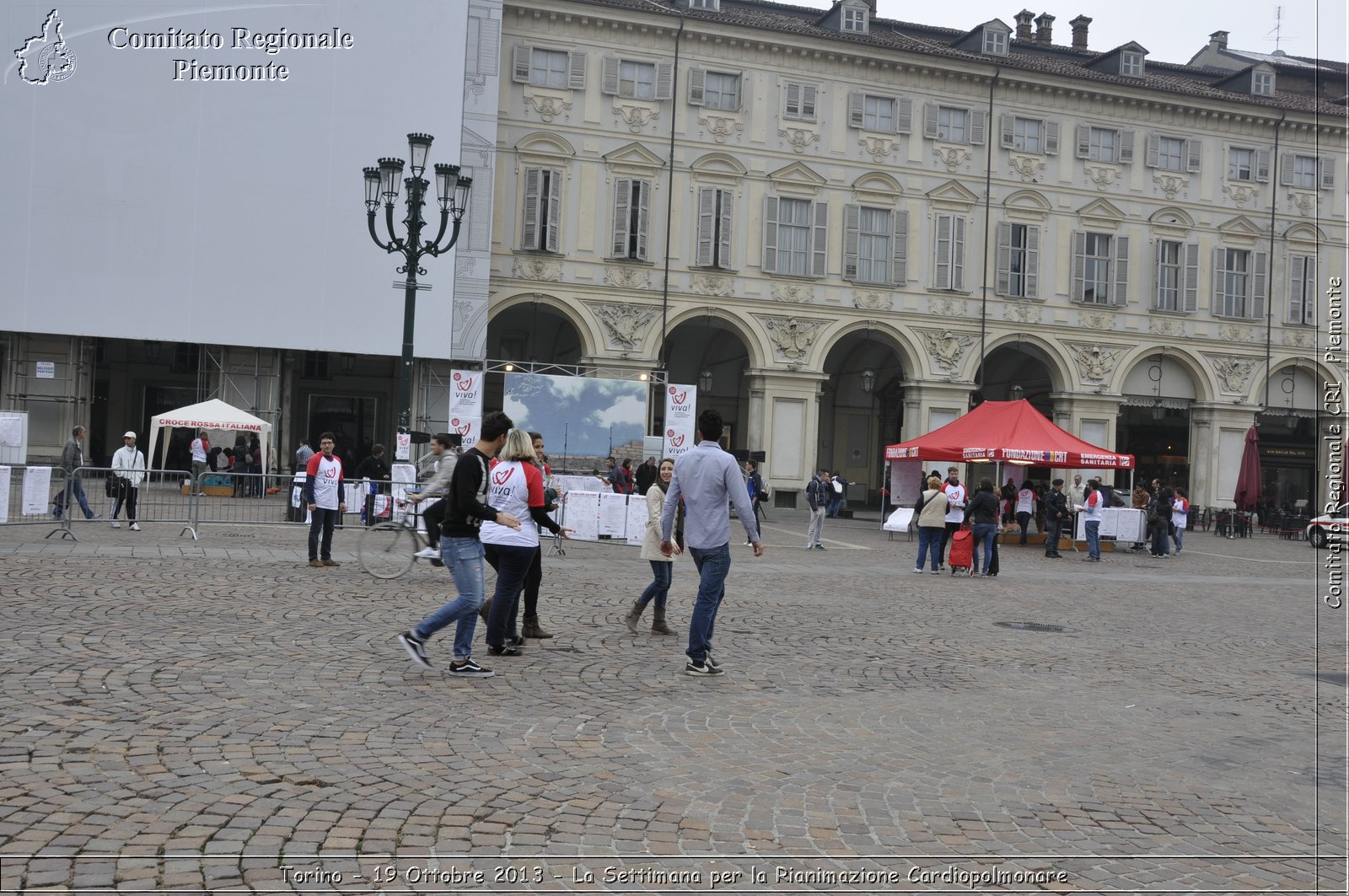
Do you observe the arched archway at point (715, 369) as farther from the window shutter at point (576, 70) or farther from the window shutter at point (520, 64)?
the window shutter at point (520, 64)

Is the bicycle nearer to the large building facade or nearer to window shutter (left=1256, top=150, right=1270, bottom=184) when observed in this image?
the large building facade

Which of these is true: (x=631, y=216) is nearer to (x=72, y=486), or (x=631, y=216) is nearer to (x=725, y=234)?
(x=725, y=234)

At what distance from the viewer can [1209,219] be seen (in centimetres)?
3934

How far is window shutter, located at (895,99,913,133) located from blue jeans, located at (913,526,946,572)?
2204 cm

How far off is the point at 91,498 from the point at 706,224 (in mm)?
21084

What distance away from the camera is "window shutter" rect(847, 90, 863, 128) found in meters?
36.4

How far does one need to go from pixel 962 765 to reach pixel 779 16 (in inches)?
1462

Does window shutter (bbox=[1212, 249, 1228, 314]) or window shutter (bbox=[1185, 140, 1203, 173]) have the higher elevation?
window shutter (bbox=[1185, 140, 1203, 173])

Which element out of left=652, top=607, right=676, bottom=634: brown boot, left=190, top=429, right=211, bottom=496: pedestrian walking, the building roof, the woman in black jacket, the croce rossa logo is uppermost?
the building roof

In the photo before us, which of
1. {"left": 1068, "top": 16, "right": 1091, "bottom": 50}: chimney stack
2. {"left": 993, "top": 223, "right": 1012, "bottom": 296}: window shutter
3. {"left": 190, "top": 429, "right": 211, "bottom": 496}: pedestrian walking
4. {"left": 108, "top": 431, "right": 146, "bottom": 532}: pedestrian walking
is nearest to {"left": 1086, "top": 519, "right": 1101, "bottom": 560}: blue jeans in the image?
{"left": 993, "top": 223, "right": 1012, "bottom": 296}: window shutter

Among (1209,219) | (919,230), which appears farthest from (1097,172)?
(919,230)

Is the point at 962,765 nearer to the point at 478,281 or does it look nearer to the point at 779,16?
the point at 478,281

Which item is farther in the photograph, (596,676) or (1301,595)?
(1301,595)

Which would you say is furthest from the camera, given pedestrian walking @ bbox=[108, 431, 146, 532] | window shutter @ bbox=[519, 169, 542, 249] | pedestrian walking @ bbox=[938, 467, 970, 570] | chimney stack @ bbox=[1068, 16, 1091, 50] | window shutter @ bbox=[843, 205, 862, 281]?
chimney stack @ bbox=[1068, 16, 1091, 50]
